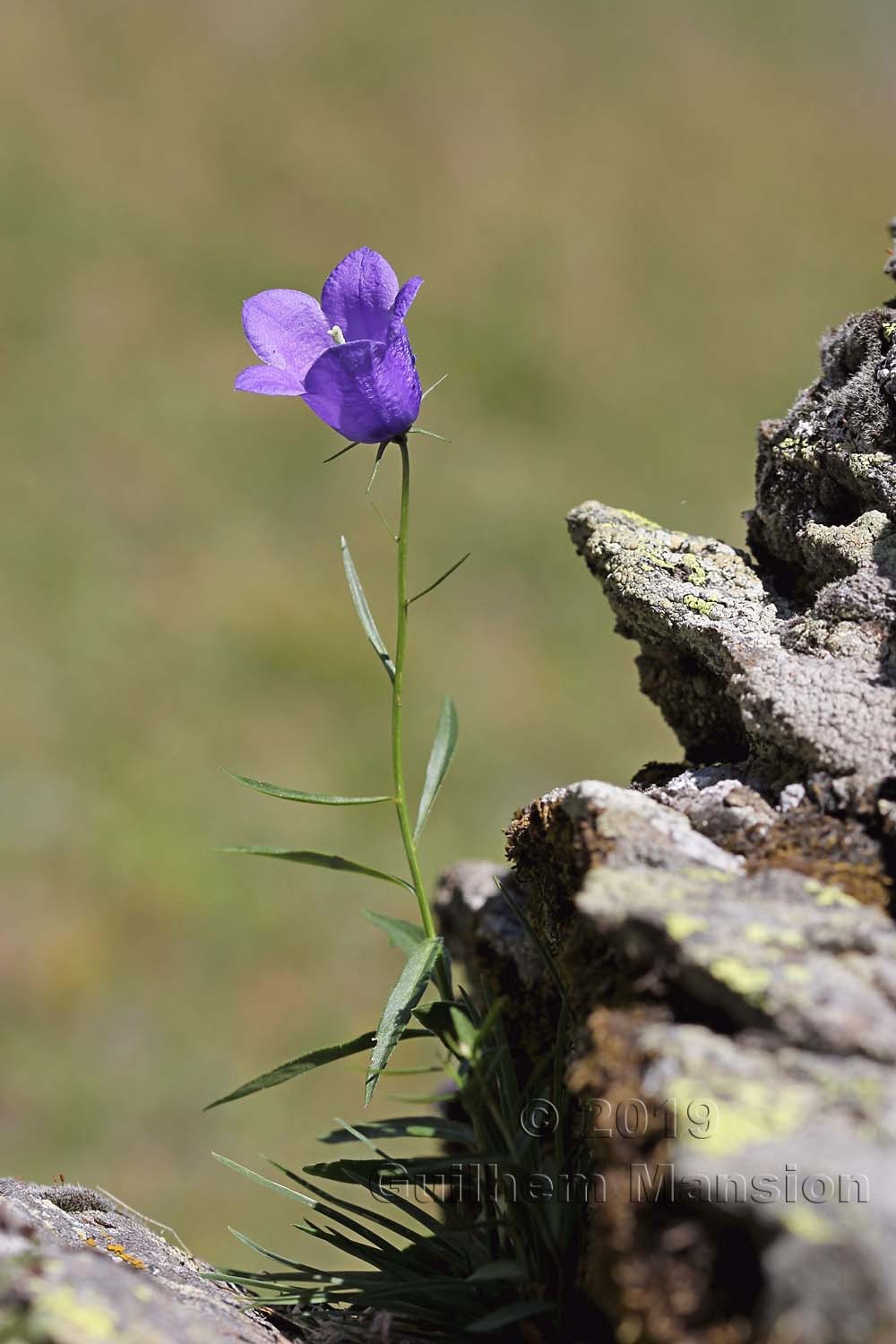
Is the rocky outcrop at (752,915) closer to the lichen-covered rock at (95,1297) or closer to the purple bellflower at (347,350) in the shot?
the lichen-covered rock at (95,1297)

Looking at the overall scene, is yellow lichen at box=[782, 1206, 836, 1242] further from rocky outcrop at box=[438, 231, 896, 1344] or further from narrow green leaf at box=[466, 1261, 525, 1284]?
narrow green leaf at box=[466, 1261, 525, 1284]

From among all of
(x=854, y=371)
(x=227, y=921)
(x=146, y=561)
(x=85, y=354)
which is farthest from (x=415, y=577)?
(x=854, y=371)

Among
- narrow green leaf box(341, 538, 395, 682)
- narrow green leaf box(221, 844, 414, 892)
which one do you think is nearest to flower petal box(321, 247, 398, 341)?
narrow green leaf box(341, 538, 395, 682)

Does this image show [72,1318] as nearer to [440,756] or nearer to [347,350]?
[440,756]

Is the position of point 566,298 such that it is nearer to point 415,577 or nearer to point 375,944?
point 415,577

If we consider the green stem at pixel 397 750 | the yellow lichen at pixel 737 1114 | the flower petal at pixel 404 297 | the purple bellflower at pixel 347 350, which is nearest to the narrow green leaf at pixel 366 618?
the green stem at pixel 397 750

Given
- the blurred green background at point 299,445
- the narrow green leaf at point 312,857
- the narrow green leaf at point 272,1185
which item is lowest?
the narrow green leaf at point 272,1185

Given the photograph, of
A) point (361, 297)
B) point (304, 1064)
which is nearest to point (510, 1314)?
point (304, 1064)
